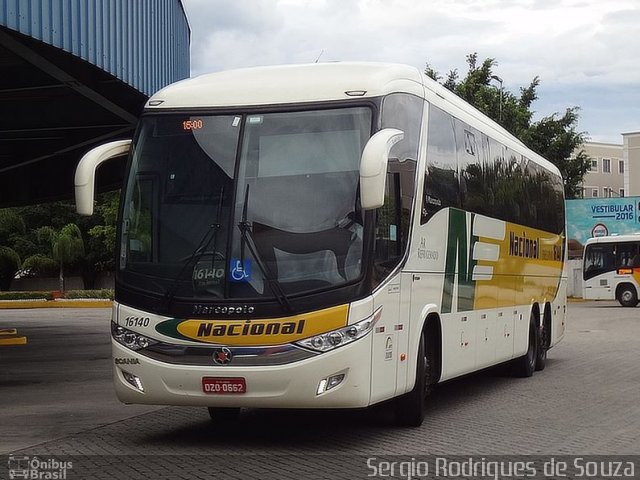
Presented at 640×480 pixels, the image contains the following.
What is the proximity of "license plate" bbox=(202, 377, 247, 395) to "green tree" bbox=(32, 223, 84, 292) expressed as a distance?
55083mm

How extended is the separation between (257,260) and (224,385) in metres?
1.09

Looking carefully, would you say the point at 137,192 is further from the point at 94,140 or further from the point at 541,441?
the point at 94,140

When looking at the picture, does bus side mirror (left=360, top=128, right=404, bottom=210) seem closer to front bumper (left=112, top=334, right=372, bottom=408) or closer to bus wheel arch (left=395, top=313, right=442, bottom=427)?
front bumper (left=112, top=334, right=372, bottom=408)

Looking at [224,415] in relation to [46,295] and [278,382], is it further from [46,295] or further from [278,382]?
[46,295]

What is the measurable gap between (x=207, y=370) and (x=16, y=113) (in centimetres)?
1280

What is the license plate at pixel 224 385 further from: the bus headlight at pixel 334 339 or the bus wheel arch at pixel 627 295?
the bus wheel arch at pixel 627 295

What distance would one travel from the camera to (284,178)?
959 cm

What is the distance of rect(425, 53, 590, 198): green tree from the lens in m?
59.2

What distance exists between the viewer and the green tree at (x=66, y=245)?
62812 millimetres

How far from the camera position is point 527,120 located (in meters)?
61.4

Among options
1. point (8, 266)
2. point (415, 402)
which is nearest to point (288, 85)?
point (415, 402)

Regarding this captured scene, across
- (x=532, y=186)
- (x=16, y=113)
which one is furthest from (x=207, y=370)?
(x=16, y=113)

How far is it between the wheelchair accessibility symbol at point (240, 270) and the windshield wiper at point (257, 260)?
3 cm

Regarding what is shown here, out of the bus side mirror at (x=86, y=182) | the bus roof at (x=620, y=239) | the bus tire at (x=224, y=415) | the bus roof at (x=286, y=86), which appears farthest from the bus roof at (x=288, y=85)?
the bus roof at (x=620, y=239)
